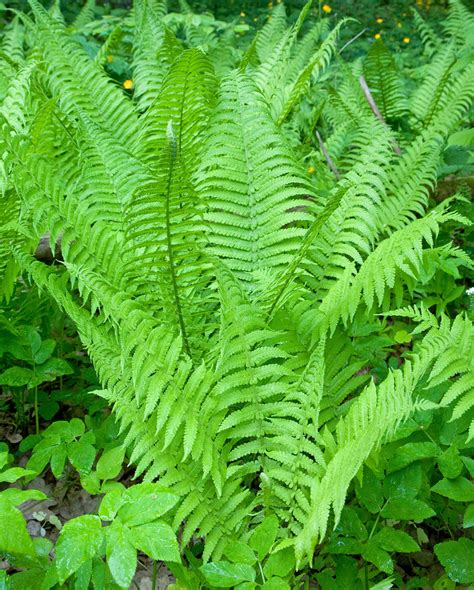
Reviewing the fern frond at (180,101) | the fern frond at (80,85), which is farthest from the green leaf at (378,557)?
the fern frond at (80,85)

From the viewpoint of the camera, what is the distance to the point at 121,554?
3.45 feet

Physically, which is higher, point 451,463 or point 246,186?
point 246,186

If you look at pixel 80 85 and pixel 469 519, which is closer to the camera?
pixel 469 519

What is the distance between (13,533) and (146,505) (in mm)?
250

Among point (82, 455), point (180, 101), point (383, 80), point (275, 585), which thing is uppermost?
point (383, 80)

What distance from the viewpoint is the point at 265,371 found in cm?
144

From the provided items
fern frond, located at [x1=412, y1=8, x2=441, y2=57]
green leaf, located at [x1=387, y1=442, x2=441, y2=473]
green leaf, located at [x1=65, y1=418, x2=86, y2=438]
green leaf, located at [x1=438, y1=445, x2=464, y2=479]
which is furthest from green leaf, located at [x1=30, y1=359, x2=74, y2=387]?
fern frond, located at [x1=412, y1=8, x2=441, y2=57]

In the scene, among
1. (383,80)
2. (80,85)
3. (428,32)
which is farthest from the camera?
(428,32)

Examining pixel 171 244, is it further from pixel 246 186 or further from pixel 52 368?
pixel 52 368

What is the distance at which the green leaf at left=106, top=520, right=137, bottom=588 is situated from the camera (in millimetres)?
1024

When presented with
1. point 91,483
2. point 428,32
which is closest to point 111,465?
point 91,483

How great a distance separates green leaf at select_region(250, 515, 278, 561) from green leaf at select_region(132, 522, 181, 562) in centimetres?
23

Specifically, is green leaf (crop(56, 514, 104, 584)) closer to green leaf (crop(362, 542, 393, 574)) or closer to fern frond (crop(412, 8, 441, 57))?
green leaf (crop(362, 542, 393, 574))

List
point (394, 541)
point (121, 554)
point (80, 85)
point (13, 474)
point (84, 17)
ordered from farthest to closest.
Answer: point (84, 17), point (80, 85), point (394, 541), point (13, 474), point (121, 554)
